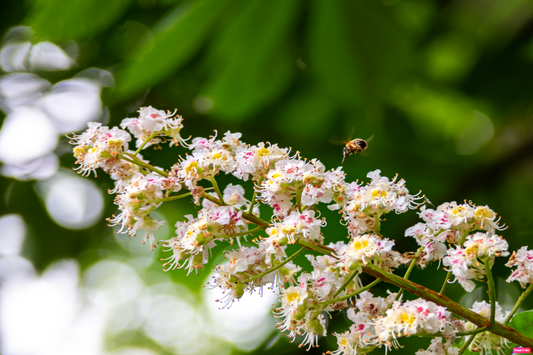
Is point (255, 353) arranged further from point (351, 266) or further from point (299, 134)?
point (351, 266)

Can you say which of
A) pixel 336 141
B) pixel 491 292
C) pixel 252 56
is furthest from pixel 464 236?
pixel 336 141

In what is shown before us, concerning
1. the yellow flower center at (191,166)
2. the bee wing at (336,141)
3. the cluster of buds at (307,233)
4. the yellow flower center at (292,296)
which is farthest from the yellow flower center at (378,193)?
the bee wing at (336,141)

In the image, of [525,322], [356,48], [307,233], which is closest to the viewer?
[356,48]

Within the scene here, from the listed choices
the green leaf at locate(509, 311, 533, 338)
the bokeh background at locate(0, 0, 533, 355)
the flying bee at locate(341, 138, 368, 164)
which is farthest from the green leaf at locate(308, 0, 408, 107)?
the flying bee at locate(341, 138, 368, 164)

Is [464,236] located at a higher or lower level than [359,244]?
higher

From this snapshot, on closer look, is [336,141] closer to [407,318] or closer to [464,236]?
[464,236]
